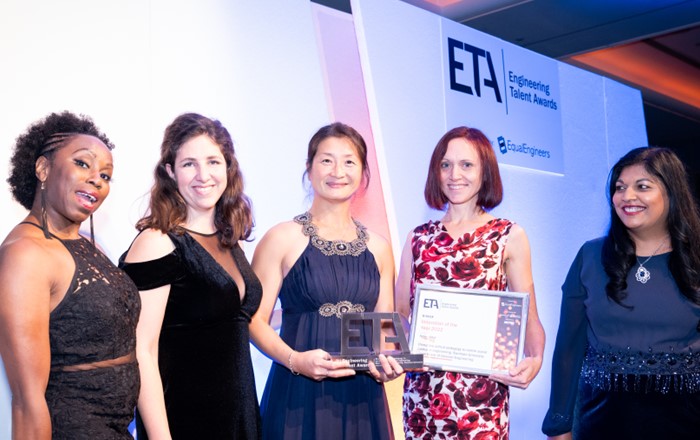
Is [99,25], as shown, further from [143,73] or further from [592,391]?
[592,391]

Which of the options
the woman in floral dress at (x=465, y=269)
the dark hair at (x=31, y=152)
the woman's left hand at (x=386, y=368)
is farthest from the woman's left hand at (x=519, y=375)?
the dark hair at (x=31, y=152)

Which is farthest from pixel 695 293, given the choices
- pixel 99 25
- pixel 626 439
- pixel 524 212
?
pixel 99 25

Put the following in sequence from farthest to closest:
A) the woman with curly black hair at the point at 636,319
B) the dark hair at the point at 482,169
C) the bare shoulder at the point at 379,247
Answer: the dark hair at the point at 482,169 → the bare shoulder at the point at 379,247 → the woman with curly black hair at the point at 636,319

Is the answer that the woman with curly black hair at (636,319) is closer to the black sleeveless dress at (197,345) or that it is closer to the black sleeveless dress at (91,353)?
the black sleeveless dress at (197,345)

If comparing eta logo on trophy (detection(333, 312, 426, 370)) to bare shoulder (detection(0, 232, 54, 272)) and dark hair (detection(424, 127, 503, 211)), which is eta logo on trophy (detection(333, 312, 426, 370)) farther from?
bare shoulder (detection(0, 232, 54, 272))

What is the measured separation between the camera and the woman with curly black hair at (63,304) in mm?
2080

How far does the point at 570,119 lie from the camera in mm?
6234

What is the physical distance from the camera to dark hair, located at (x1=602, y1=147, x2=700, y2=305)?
3.16 metres

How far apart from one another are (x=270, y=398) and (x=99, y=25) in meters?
1.93

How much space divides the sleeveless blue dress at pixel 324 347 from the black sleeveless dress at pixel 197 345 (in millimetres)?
367

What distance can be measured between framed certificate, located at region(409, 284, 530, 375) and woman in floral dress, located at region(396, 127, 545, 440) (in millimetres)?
98

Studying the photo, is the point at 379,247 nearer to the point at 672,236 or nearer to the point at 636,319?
the point at 636,319

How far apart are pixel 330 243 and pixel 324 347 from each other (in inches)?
17.7

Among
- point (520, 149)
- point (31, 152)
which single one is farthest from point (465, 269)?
point (520, 149)
